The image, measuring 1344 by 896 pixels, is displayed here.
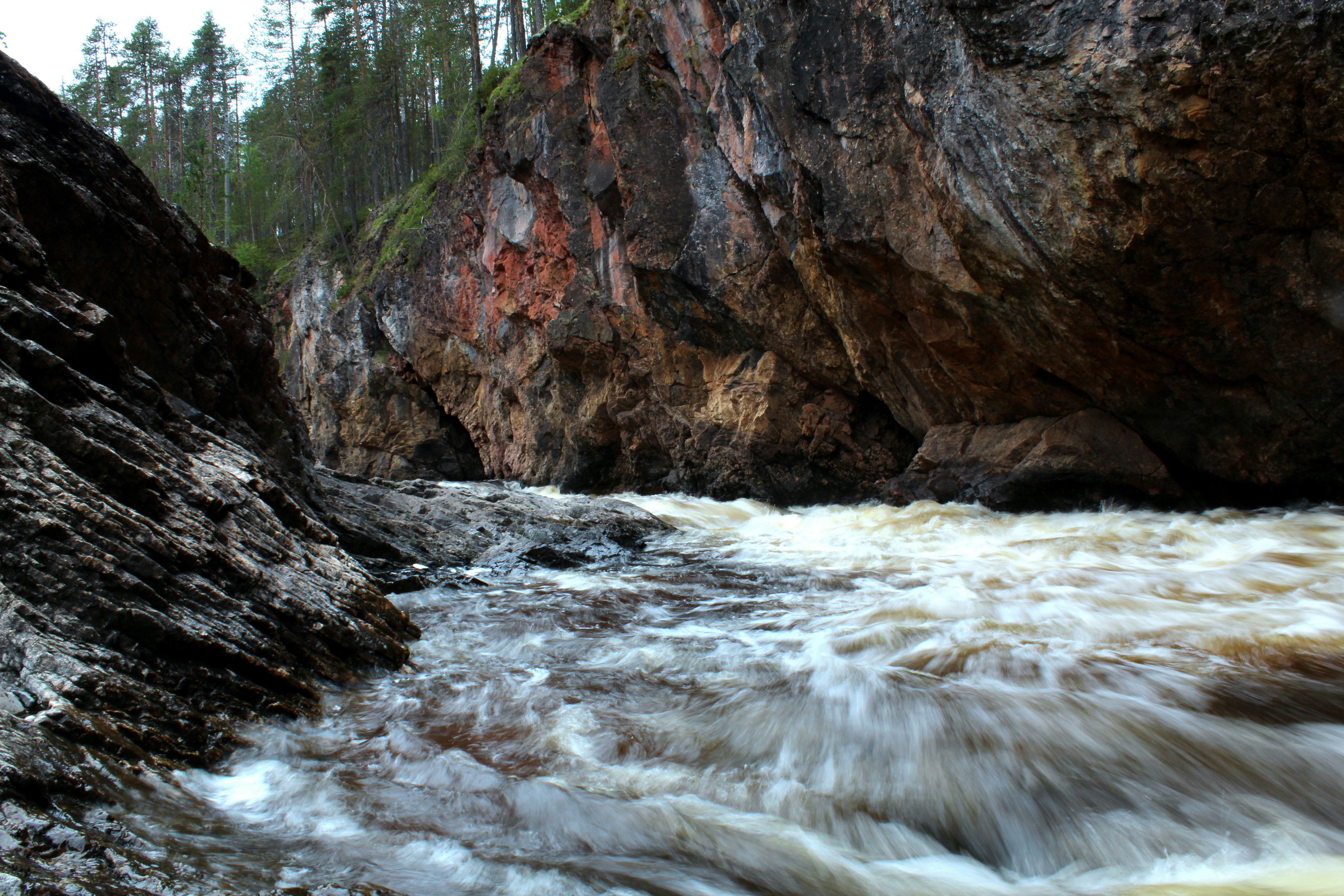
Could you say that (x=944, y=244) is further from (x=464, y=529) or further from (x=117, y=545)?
(x=117, y=545)

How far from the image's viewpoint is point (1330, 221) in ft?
19.1

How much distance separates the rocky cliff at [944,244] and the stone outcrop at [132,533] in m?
5.54

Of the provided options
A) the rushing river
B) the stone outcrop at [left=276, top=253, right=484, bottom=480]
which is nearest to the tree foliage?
the stone outcrop at [left=276, top=253, right=484, bottom=480]

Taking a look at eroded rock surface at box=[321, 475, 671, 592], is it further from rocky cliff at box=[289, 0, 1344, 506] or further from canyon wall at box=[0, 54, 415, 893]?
rocky cliff at box=[289, 0, 1344, 506]

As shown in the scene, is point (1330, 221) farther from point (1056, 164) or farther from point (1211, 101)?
point (1056, 164)

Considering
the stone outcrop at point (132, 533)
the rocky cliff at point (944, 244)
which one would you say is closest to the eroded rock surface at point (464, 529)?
the stone outcrop at point (132, 533)

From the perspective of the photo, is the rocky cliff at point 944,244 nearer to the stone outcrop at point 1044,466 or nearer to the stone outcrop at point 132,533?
the stone outcrop at point 1044,466

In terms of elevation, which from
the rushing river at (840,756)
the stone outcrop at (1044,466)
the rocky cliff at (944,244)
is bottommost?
the rushing river at (840,756)

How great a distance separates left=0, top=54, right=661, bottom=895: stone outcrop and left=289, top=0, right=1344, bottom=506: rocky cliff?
18.2 feet

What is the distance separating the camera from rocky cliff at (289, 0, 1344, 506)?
19.1ft

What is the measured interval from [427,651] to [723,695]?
196 centimetres

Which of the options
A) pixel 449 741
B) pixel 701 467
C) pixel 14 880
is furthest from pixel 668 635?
pixel 701 467

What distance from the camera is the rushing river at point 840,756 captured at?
89.7 inches

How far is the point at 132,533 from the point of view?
11.1 feet
